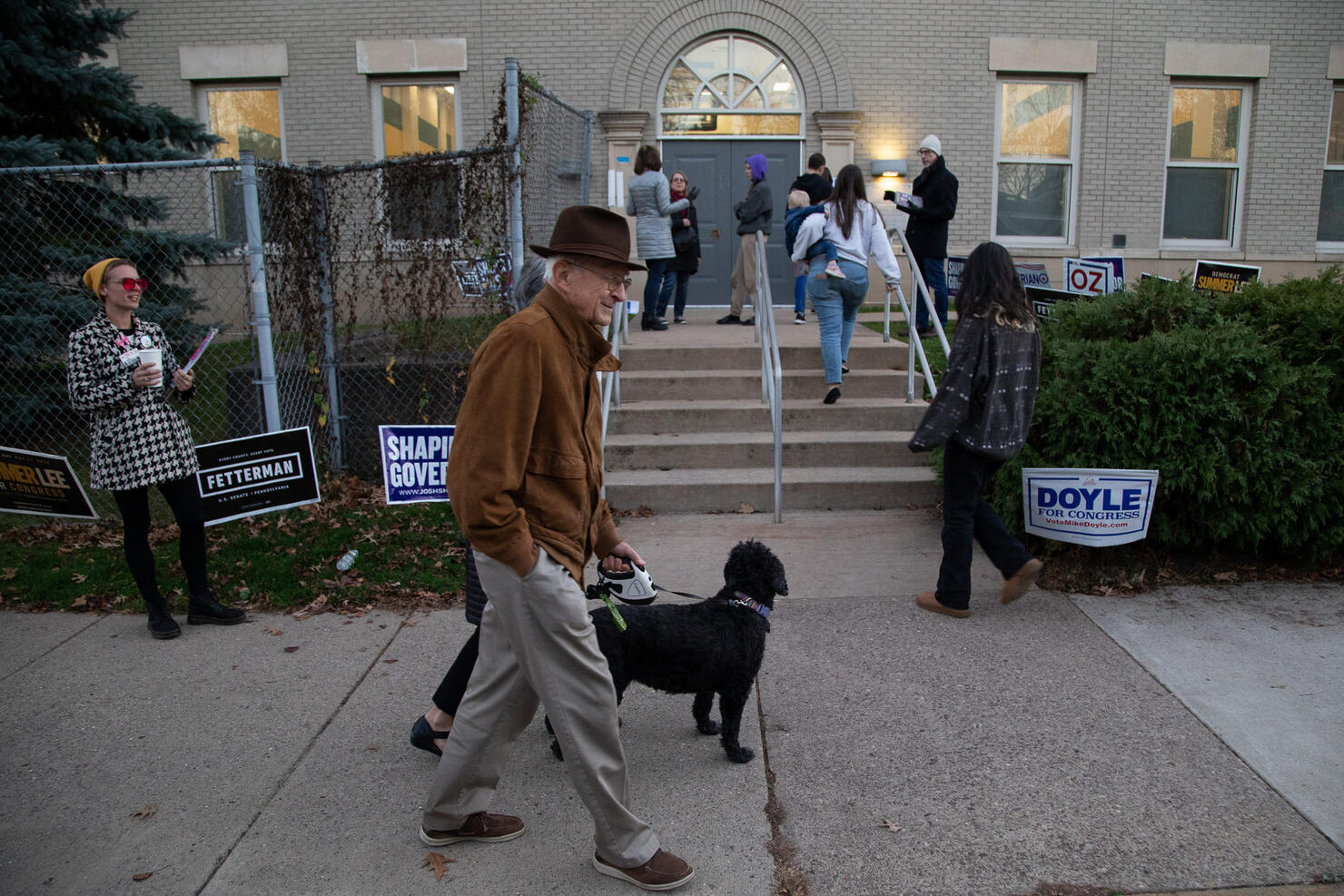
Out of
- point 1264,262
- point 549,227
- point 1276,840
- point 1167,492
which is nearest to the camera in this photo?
point 1276,840

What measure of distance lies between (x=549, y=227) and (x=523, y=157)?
3.77 feet

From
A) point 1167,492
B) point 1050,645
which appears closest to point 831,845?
point 1050,645

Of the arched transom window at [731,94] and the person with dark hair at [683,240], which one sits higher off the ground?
the arched transom window at [731,94]

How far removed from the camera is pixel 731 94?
12586 mm

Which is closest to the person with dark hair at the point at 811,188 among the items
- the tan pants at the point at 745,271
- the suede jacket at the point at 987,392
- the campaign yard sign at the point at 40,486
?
the tan pants at the point at 745,271

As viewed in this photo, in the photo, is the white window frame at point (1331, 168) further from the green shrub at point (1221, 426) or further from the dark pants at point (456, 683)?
the dark pants at point (456, 683)

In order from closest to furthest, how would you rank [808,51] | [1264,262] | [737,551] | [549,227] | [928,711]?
[737,551], [928,711], [549,227], [808,51], [1264,262]

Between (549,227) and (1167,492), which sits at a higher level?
(549,227)

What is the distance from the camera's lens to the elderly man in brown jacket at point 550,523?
8.32ft

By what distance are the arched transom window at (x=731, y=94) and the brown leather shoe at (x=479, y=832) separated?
10975 millimetres

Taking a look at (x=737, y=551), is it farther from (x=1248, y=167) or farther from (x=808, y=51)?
(x=1248, y=167)

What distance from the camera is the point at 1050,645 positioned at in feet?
→ 15.0

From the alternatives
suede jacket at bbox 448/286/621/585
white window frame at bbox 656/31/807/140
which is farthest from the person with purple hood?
suede jacket at bbox 448/286/621/585

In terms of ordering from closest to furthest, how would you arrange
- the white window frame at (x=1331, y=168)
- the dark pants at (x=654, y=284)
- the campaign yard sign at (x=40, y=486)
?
the campaign yard sign at (x=40, y=486), the dark pants at (x=654, y=284), the white window frame at (x=1331, y=168)
